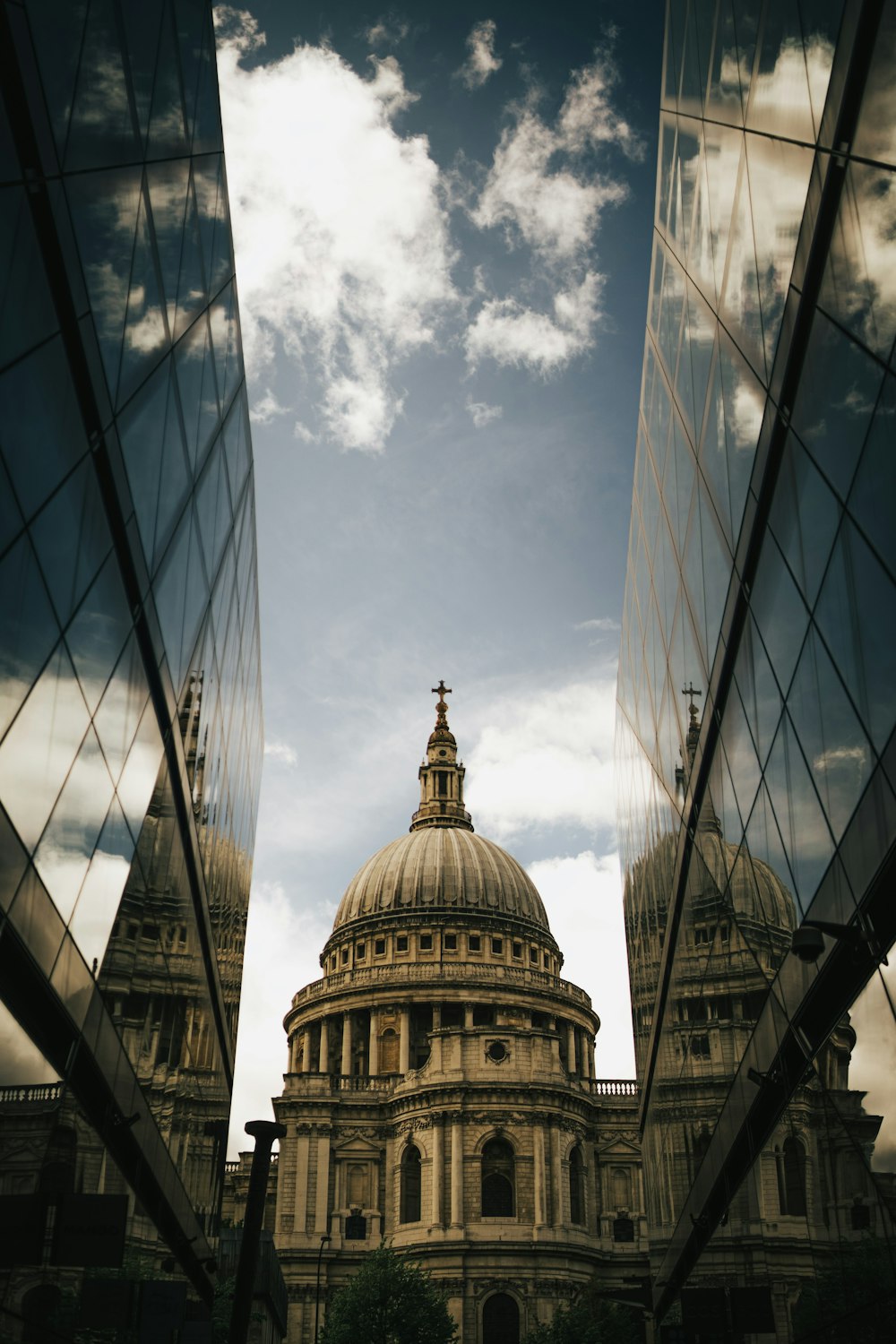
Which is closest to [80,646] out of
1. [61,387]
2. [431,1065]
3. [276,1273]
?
[61,387]

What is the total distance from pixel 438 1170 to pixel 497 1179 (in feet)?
12.6

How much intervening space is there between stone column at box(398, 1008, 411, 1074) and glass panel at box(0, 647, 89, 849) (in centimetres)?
8448

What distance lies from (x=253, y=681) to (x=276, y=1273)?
3363 centimetres

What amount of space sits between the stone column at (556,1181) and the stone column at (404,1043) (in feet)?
65.5

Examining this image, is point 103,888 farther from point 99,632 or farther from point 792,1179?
point 792,1179

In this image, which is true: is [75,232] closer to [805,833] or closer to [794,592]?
[794,592]

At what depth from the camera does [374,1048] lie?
93812 mm

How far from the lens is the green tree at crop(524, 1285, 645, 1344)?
201 feet

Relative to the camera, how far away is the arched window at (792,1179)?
600 inches

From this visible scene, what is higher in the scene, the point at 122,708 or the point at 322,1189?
the point at 322,1189

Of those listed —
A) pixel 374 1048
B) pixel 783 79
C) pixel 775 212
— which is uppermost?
pixel 374 1048

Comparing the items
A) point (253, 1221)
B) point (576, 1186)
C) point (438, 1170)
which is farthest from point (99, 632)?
point (576, 1186)

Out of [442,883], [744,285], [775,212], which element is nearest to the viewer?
[775,212]

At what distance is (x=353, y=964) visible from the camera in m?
106
